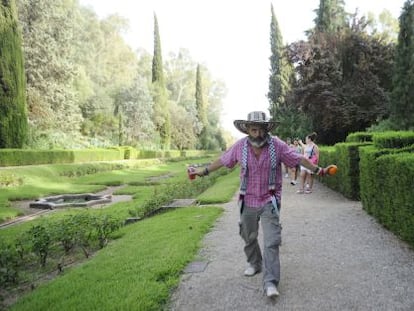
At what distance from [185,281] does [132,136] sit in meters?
42.6

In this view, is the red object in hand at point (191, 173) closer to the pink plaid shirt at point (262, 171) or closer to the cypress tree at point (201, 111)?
the pink plaid shirt at point (262, 171)

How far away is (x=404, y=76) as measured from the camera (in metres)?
23.3

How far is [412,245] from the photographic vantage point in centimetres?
591

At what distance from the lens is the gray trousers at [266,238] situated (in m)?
4.21

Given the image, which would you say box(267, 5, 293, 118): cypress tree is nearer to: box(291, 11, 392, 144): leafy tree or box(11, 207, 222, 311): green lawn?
box(291, 11, 392, 144): leafy tree

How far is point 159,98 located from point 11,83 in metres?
29.1

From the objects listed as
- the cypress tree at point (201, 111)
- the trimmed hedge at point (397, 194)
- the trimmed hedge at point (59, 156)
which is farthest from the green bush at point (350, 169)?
the cypress tree at point (201, 111)

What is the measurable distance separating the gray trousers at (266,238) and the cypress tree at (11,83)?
70.0 ft

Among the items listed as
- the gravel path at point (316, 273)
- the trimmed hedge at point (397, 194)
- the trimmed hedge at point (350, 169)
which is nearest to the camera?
the gravel path at point (316, 273)

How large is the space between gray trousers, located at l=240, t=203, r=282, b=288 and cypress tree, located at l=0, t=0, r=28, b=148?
70.0 ft

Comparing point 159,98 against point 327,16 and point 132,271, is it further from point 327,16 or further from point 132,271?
point 132,271

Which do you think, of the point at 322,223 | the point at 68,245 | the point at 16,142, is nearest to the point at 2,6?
the point at 16,142

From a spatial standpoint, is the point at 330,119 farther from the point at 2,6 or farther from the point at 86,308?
the point at 86,308

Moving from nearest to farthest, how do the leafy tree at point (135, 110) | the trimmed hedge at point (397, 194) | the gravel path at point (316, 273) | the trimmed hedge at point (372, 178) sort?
the gravel path at point (316, 273), the trimmed hedge at point (397, 194), the trimmed hedge at point (372, 178), the leafy tree at point (135, 110)
